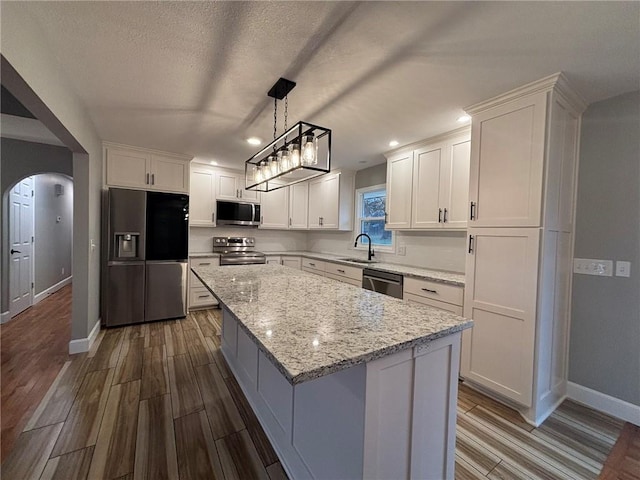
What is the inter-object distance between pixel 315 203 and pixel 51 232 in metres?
4.91

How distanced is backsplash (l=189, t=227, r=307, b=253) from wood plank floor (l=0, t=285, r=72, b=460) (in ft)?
6.38

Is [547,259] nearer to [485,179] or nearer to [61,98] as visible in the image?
[485,179]

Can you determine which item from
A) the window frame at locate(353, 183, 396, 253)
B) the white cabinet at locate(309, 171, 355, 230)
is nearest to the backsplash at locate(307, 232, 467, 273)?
the window frame at locate(353, 183, 396, 253)

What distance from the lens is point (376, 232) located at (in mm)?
4145

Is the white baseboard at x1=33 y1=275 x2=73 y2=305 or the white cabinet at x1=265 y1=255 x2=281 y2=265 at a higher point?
the white cabinet at x1=265 y1=255 x2=281 y2=265

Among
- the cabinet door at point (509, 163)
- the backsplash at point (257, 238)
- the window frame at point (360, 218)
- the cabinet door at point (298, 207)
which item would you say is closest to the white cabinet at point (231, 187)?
the backsplash at point (257, 238)

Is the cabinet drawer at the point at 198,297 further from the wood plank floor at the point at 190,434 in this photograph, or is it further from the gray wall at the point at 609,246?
the gray wall at the point at 609,246

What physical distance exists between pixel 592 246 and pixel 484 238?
2.63 ft

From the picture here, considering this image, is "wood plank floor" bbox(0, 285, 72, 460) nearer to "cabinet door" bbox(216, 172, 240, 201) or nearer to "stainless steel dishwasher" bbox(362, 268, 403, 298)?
"cabinet door" bbox(216, 172, 240, 201)

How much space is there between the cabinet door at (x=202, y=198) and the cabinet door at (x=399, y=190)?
9.17 ft

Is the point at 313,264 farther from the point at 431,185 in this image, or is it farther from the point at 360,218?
the point at 431,185

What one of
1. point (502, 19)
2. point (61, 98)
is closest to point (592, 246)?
point (502, 19)

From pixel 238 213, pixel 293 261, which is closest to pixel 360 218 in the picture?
pixel 293 261

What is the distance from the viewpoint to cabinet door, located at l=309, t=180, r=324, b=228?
482 cm
